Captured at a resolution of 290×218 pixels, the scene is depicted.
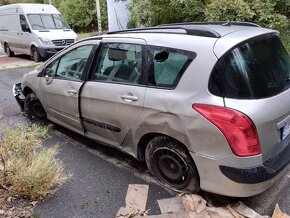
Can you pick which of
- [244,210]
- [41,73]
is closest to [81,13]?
[41,73]

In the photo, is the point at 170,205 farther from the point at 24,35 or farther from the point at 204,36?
the point at 24,35

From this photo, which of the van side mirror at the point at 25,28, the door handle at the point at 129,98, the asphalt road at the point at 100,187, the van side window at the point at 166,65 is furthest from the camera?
the van side mirror at the point at 25,28

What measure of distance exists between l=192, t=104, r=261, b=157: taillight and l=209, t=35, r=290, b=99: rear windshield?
0.17 meters

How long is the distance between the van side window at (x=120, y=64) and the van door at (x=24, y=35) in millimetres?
10418

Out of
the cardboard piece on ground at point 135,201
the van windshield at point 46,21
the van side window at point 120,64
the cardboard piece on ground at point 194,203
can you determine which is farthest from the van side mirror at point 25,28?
the cardboard piece on ground at point 194,203

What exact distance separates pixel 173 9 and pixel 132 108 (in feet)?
25.5

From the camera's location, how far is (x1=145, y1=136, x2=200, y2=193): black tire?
3.26 m

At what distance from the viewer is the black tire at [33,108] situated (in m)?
5.53

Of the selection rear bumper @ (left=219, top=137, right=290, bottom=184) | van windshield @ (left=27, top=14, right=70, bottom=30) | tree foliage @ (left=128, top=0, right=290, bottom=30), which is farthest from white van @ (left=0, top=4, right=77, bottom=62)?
rear bumper @ (left=219, top=137, right=290, bottom=184)

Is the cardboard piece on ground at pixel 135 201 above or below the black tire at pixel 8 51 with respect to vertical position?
above

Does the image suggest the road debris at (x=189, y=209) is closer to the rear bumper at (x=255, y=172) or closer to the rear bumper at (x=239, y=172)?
the rear bumper at (x=239, y=172)

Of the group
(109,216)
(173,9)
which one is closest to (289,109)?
(109,216)

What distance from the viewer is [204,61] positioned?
301 centimetres

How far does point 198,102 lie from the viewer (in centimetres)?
299
